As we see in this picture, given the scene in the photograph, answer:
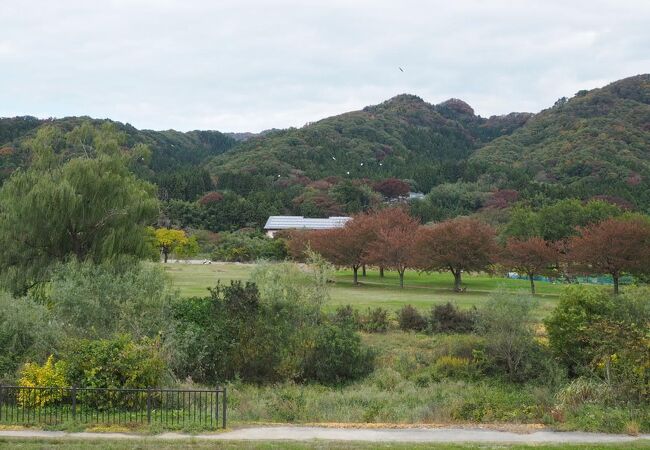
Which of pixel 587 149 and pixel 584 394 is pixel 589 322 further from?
pixel 587 149

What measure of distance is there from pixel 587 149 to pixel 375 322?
114876mm

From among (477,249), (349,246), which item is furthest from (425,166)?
(477,249)

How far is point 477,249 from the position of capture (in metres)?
51.4

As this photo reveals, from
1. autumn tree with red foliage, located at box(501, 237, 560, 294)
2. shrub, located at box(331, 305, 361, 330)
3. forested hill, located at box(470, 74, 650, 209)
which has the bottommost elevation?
shrub, located at box(331, 305, 361, 330)

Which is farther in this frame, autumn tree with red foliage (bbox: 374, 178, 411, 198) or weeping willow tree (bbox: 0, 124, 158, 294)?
autumn tree with red foliage (bbox: 374, 178, 411, 198)

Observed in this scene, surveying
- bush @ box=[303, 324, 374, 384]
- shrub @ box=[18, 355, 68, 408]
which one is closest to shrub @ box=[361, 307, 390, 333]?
bush @ box=[303, 324, 374, 384]

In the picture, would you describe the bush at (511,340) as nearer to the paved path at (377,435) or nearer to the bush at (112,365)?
the paved path at (377,435)

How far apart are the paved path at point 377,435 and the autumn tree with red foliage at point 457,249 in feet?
120

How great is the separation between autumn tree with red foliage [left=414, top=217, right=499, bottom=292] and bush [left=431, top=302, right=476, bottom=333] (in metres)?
16.0

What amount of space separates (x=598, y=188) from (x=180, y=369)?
98526 mm

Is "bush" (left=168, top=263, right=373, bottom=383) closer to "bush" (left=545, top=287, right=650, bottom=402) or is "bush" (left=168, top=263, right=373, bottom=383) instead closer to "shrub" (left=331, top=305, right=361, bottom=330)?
"shrub" (left=331, top=305, right=361, bottom=330)

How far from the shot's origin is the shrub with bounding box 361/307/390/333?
112 feet

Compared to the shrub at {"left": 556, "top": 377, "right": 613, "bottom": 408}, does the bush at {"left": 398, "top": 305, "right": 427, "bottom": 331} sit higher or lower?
higher

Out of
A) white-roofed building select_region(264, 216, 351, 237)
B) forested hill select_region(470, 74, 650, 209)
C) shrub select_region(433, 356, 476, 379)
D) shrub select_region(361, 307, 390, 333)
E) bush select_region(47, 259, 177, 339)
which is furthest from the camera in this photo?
forested hill select_region(470, 74, 650, 209)
